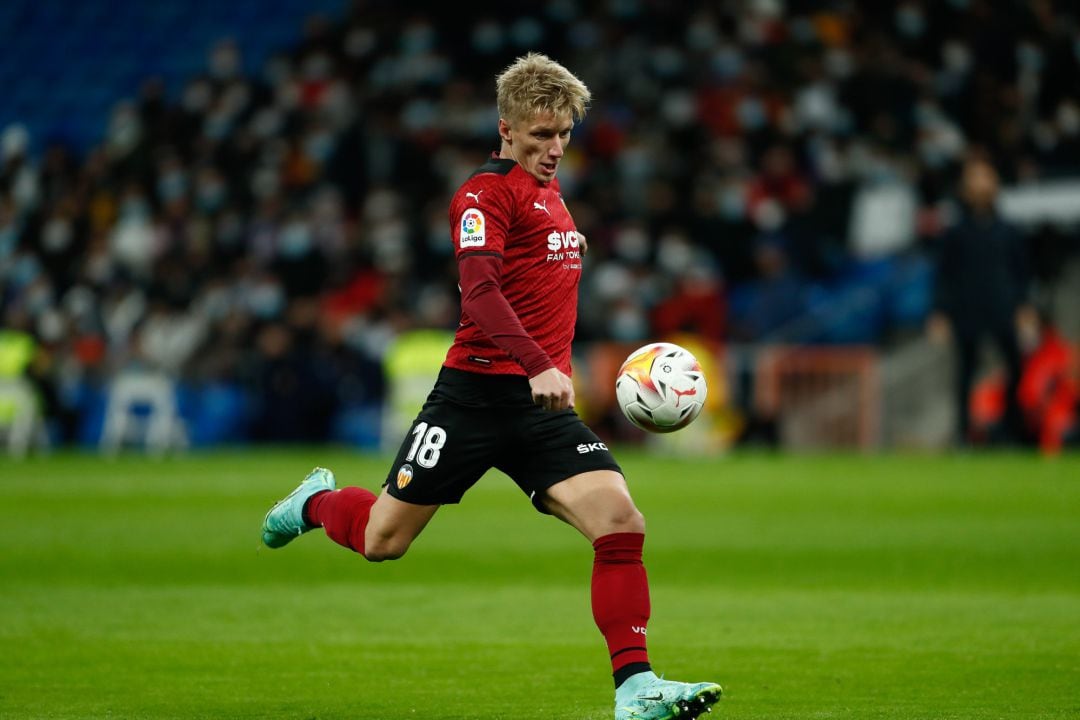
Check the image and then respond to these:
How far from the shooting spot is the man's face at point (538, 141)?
217 inches

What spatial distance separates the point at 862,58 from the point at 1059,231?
4.28 m

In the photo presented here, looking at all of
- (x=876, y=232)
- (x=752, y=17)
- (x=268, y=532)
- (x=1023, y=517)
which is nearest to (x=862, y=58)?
(x=752, y=17)

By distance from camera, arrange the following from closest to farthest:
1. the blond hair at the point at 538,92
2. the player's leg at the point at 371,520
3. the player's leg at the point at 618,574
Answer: the player's leg at the point at 618,574, the blond hair at the point at 538,92, the player's leg at the point at 371,520

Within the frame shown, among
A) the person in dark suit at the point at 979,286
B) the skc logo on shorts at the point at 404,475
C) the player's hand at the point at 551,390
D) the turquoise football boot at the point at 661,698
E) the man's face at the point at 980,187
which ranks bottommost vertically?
the turquoise football boot at the point at 661,698

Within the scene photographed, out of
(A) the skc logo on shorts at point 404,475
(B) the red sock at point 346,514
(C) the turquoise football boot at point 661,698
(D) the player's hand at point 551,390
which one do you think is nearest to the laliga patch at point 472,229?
(D) the player's hand at point 551,390

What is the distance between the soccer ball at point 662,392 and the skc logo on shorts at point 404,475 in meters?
0.74

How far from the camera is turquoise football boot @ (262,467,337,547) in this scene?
21.8 ft

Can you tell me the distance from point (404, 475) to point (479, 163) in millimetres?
17861

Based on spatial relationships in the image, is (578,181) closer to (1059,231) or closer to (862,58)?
(862,58)

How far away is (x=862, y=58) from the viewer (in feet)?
75.0

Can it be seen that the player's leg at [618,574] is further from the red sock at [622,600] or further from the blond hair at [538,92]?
the blond hair at [538,92]

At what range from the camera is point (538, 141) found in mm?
5551

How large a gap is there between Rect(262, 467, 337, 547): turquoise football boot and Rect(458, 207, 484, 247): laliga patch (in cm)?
160

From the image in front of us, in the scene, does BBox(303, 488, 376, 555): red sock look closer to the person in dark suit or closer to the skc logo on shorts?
the skc logo on shorts
